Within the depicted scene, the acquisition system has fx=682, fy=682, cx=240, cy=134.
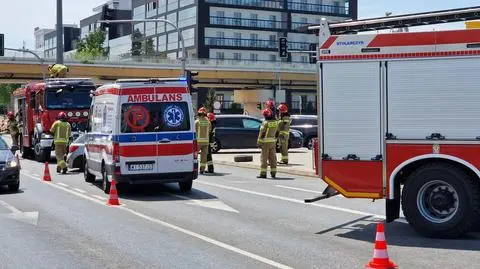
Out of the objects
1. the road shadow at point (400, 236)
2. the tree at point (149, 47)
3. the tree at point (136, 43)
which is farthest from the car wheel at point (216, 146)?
the tree at point (136, 43)

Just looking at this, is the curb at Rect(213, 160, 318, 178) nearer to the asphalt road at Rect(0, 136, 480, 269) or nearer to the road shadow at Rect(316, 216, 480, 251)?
the asphalt road at Rect(0, 136, 480, 269)

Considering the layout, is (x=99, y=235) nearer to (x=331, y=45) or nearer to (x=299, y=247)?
(x=299, y=247)

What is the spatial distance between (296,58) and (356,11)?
15.3 metres

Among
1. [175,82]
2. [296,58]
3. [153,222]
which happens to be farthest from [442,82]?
[296,58]

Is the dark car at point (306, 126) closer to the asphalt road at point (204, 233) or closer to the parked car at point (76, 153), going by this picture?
the parked car at point (76, 153)

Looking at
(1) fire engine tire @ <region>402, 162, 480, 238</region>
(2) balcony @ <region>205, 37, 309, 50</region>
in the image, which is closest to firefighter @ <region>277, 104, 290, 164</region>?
(1) fire engine tire @ <region>402, 162, 480, 238</region>

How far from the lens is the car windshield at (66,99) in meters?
25.4

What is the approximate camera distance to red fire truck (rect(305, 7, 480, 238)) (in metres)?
8.95

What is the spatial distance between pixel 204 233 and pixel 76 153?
12.3 m

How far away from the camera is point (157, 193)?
15242 mm

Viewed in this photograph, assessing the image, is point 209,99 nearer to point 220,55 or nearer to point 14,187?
point 220,55

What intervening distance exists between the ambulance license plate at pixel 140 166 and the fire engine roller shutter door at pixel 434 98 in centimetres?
649

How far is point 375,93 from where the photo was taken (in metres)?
9.45

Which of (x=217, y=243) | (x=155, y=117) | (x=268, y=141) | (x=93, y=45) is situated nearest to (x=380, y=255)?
(x=217, y=243)
